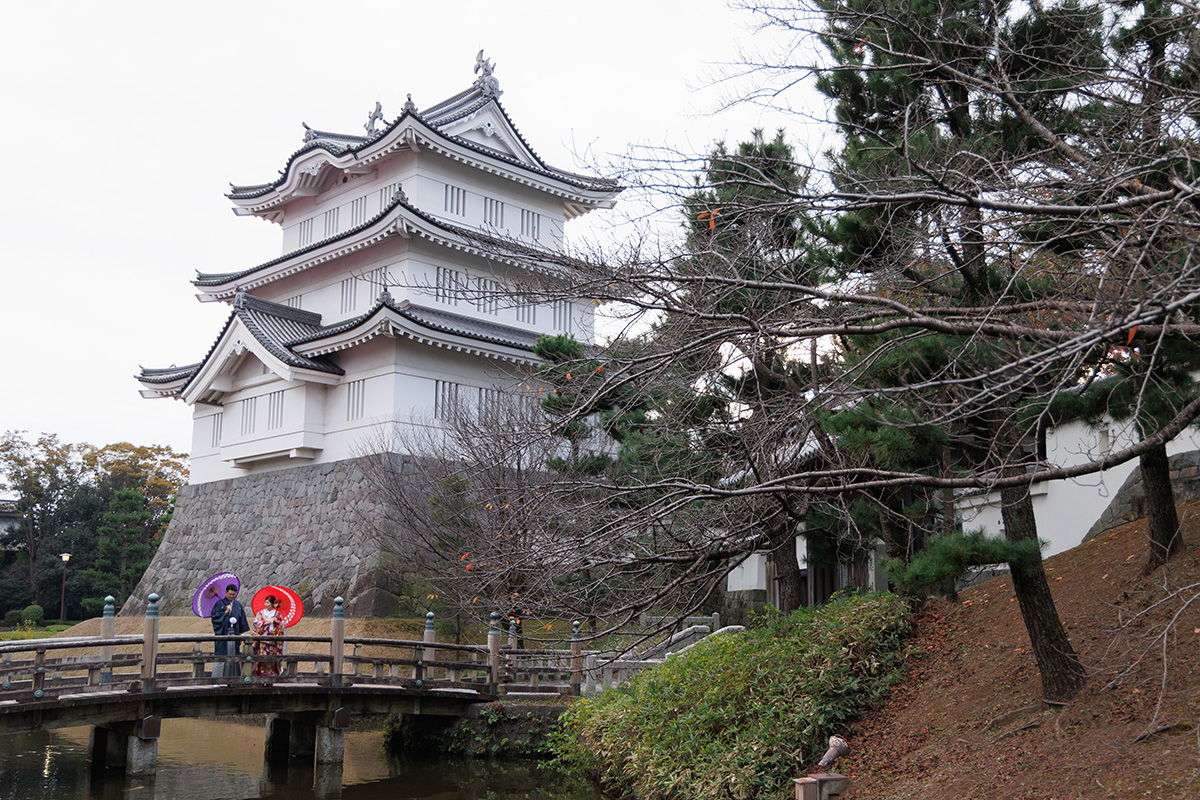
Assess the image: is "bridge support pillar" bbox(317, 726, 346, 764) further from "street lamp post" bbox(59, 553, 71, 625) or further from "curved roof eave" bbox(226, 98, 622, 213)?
"street lamp post" bbox(59, 553, 71, 625)

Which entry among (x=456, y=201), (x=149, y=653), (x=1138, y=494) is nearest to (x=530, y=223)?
(x=456, y=201)

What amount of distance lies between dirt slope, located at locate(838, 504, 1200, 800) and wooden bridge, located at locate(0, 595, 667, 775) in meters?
4.07

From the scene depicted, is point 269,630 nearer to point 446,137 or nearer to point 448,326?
point 448,326

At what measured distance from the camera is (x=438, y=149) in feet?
86.8

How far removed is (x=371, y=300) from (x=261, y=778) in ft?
48.4

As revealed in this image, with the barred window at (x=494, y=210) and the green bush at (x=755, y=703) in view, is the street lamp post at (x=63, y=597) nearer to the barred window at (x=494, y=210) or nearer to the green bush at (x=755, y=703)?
the barred window at (x=494, y=210)

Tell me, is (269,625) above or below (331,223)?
below

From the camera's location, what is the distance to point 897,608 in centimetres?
1150

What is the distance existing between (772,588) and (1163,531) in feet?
38.7

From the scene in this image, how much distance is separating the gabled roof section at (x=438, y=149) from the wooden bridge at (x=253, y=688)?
13556 mm

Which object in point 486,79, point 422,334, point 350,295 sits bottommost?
point 422,334

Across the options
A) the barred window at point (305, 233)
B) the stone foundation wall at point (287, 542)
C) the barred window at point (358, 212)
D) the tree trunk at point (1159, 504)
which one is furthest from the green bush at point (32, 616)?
the tree trunk at point (1159, 504)

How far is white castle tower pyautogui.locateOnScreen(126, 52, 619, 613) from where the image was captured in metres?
24.4

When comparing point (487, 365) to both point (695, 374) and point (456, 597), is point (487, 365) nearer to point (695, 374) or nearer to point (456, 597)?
point (456, 597)
